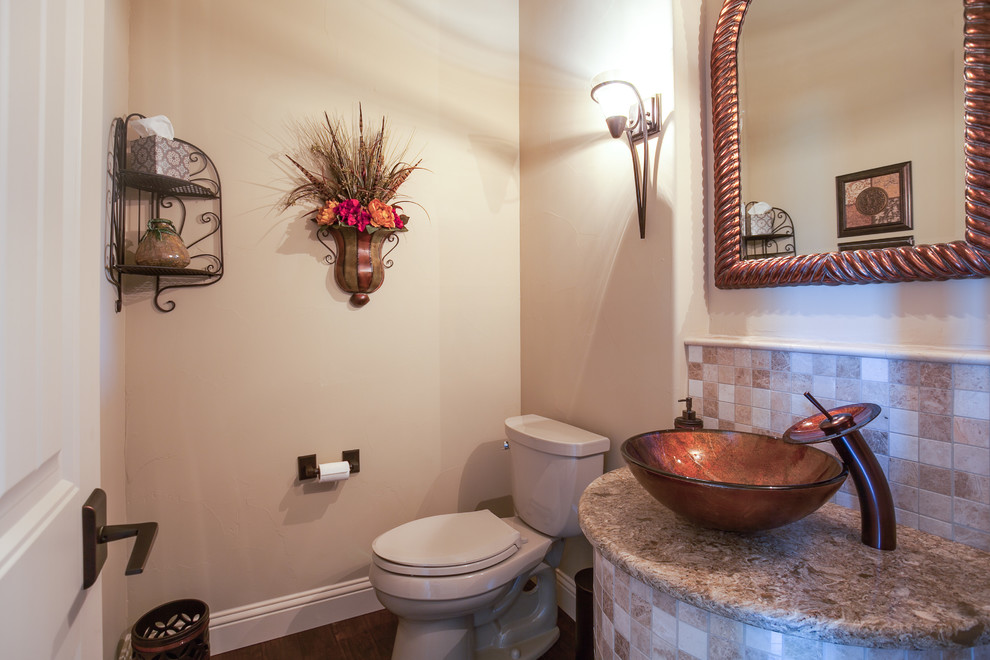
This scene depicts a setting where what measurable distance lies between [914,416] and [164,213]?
2.13 meters

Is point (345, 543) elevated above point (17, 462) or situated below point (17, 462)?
below

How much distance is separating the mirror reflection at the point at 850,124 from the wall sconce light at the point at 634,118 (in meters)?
0.26

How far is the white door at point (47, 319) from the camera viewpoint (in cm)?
36

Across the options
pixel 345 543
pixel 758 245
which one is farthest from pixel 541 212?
pixel 345 543

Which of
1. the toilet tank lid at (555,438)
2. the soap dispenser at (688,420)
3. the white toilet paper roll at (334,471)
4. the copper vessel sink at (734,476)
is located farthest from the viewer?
the white toilet paper roll at (334,471)

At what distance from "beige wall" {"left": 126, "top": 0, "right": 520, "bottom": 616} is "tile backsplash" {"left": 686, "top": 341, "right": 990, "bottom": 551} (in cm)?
128

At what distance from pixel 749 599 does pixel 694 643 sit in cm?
12

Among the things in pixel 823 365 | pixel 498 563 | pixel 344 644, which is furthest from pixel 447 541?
pixel 823 365

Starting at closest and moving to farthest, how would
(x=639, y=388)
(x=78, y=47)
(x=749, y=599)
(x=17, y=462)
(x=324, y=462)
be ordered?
(x=17, y=462)
(x=78, y=47)
(x=749, y=599)
(x=639, y=388)
(x=324, y=462)

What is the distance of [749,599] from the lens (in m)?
0.66

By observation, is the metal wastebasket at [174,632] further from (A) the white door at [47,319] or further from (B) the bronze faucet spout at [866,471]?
(B) the bronze faucet spout at [866,471]

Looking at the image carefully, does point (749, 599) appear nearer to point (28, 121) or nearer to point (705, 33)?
point (28, 121)

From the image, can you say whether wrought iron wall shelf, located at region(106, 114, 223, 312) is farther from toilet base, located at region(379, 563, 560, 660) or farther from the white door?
toilet base, located at region(379, 563, 560, 660)

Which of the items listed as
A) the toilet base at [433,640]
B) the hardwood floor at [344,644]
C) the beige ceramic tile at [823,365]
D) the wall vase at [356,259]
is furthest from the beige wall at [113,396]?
the beige ceramic tile at [823,365]
